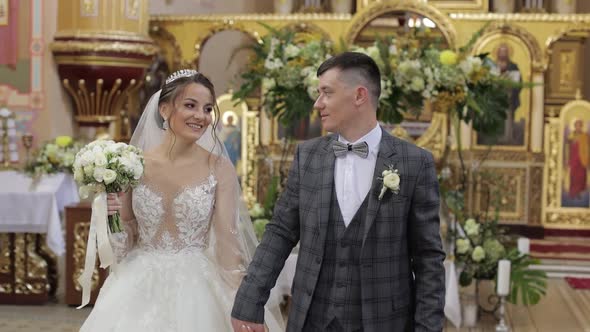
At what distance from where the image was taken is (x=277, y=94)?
26.4 ft

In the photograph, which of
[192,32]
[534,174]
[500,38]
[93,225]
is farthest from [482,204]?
[93,225]

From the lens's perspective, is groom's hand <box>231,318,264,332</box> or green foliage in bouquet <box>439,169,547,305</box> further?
green foliage in bouquet <box>439,169,547,305</box>

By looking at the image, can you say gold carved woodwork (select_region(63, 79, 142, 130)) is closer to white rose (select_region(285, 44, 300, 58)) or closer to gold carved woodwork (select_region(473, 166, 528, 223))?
white rose (select_region(285, 44, 300, 58))

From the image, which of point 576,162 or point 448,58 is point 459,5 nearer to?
point 576,162

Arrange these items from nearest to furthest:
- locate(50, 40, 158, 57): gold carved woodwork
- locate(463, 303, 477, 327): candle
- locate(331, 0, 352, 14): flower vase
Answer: locate(463, 303, 477, 327): candle
locate(50, 40, 158, 57): gold carved woodwork
locate(331, 0, 352, 14): flower vase

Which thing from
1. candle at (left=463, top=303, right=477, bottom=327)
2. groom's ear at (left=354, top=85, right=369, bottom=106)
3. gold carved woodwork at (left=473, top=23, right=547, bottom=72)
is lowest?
candle at (left=463, top=303, right=477, bottom=327)

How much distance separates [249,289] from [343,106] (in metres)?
0.74

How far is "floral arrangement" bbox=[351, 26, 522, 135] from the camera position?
25.4ft

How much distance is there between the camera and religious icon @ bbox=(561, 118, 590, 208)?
41.7ft

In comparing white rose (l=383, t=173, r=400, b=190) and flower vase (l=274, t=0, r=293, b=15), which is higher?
flower vase (l=274, t=0, r=293, b=15)

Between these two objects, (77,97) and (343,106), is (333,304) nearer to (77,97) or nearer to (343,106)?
(343,106)

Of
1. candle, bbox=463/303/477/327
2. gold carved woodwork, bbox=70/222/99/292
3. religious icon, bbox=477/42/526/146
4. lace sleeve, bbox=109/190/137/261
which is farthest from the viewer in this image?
religious icon, bbox=477/42/526/146

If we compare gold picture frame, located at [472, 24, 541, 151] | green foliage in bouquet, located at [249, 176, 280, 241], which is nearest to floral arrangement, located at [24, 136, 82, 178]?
green foliage in bouquet, located at [249, 176, 280, 241]

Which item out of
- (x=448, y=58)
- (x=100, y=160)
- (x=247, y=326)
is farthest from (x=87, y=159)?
(x=448, y=58)
